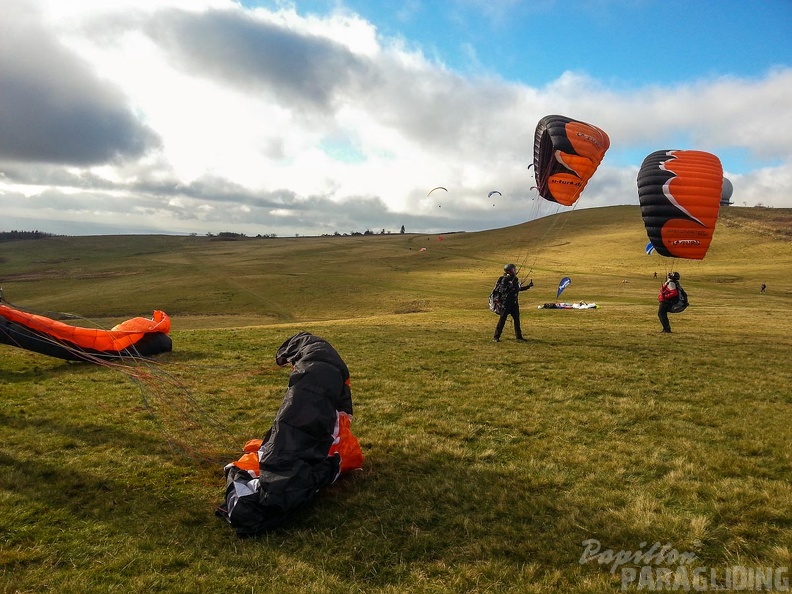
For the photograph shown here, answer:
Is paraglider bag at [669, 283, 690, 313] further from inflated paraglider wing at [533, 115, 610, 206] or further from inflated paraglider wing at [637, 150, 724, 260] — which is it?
inflated paraglider wing at [533, 115, 610, 206]

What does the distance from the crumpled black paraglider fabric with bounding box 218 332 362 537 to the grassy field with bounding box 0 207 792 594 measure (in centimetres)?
34

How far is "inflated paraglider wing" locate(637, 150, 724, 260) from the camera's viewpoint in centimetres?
1520

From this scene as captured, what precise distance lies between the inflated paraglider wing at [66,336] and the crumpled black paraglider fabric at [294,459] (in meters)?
6.20

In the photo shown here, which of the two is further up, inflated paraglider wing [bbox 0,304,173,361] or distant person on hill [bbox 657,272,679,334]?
distant person on hill [bbox 657,272,679,334]

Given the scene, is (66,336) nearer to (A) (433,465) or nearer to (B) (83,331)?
(B) (83,331)

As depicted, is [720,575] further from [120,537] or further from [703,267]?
[703,267]

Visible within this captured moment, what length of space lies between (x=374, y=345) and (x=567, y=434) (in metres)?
9.82

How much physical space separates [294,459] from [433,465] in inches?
102

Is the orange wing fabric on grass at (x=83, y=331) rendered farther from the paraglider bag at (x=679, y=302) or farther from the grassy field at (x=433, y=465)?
the paraglider bag at (x=679, y=302)

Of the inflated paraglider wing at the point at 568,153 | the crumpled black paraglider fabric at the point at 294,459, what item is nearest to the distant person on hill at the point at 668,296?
the inflated paraglider wing at the point at 568,153

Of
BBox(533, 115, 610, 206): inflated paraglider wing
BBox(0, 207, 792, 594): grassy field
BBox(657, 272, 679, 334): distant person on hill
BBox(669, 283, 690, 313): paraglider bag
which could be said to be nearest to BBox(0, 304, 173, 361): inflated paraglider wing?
BBox(0, 207, 792, 594): grassy field

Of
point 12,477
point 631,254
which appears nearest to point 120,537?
point 12,477

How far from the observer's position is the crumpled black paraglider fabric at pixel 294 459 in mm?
5605

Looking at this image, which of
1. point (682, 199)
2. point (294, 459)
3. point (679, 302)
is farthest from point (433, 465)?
point (679, 302)
